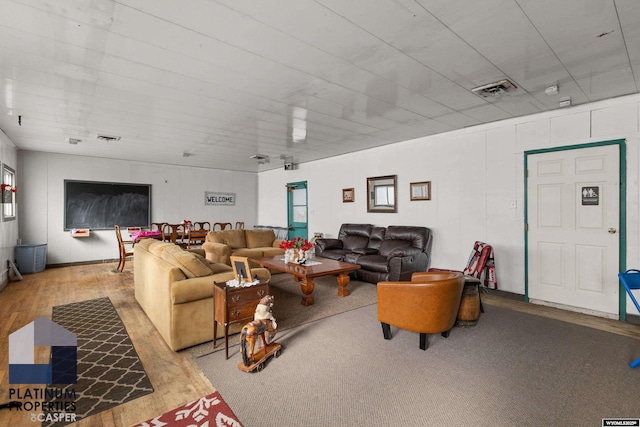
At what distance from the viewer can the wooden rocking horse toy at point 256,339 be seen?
2383 millimetres

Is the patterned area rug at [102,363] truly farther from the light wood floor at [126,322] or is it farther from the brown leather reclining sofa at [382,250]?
the brown leather reclining sofa at [382,250]

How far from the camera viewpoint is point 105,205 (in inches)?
292

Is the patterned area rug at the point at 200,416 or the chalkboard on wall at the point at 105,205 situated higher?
the chalkboard on wall at the point at 105,205

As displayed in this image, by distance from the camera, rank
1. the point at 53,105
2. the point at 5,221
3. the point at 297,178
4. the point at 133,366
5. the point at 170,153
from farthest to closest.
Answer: the point at 297,178 → the point at 170,153 → the point at 5,221 → the point at 53,105 → the point at 133,366

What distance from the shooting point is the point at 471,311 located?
3285 millimetres

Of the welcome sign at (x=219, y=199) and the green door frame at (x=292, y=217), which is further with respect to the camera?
the welcome sign at (x=219, y=199)

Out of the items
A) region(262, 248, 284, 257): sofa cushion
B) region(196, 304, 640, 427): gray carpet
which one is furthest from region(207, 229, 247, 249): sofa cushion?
region(196, 304, 640, 427): gray carpet

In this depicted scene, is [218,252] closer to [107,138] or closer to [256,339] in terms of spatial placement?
[107,138]

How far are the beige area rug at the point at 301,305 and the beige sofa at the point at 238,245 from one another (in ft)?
2.67

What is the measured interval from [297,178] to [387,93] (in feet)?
17.1

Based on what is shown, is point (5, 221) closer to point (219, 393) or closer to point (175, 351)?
point (175, 351)

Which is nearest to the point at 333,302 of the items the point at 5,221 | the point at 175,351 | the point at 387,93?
the point at 175,351

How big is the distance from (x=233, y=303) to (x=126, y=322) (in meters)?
1.78

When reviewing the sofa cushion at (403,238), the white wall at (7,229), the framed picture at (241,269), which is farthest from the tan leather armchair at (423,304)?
the white wall at (7,229)
